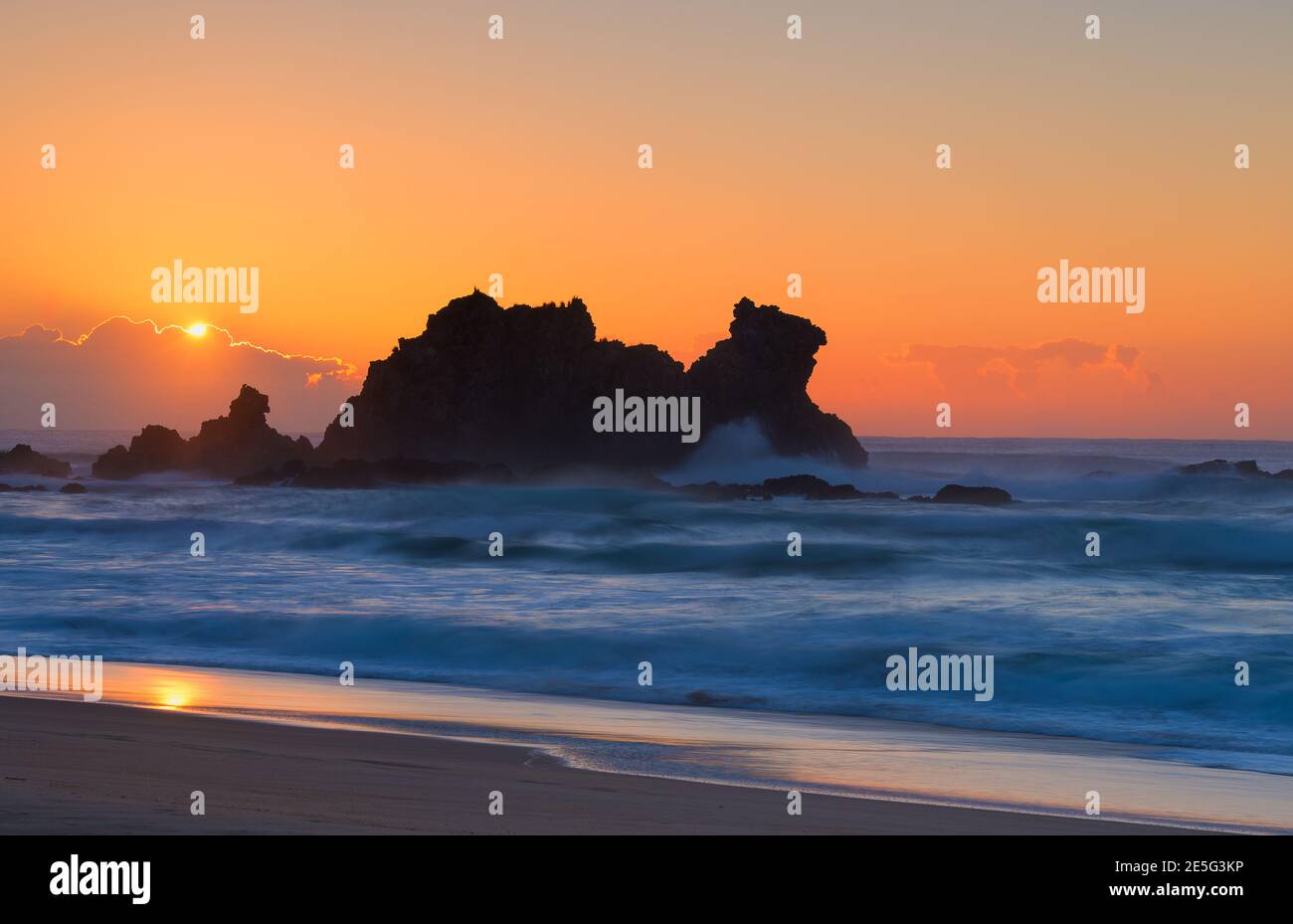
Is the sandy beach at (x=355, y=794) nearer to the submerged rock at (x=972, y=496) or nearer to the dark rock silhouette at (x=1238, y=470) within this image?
the submerged rock at (x=972, y=496)

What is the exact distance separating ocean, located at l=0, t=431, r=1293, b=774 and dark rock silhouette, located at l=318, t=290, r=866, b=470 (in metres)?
11.8

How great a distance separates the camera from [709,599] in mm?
23375

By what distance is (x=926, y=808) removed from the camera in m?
7.84

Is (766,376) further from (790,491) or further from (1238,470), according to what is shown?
(1238,470)

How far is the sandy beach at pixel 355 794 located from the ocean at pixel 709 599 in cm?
502

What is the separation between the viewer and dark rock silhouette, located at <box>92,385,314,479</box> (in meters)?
59.8

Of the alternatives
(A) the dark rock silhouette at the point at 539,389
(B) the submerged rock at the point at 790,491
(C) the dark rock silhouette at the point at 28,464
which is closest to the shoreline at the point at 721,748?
(B) the submerged rock at the point at 790,491

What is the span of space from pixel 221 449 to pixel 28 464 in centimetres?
1018

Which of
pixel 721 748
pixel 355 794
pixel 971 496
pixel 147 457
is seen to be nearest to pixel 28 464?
pixel 147 457

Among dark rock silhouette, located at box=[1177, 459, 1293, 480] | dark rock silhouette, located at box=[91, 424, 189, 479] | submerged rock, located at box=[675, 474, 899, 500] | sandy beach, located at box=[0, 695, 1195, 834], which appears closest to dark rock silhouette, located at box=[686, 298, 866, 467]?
submerged rock, located at box=[675, 474, 899, 500]

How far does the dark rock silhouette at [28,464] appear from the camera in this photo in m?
62.1
